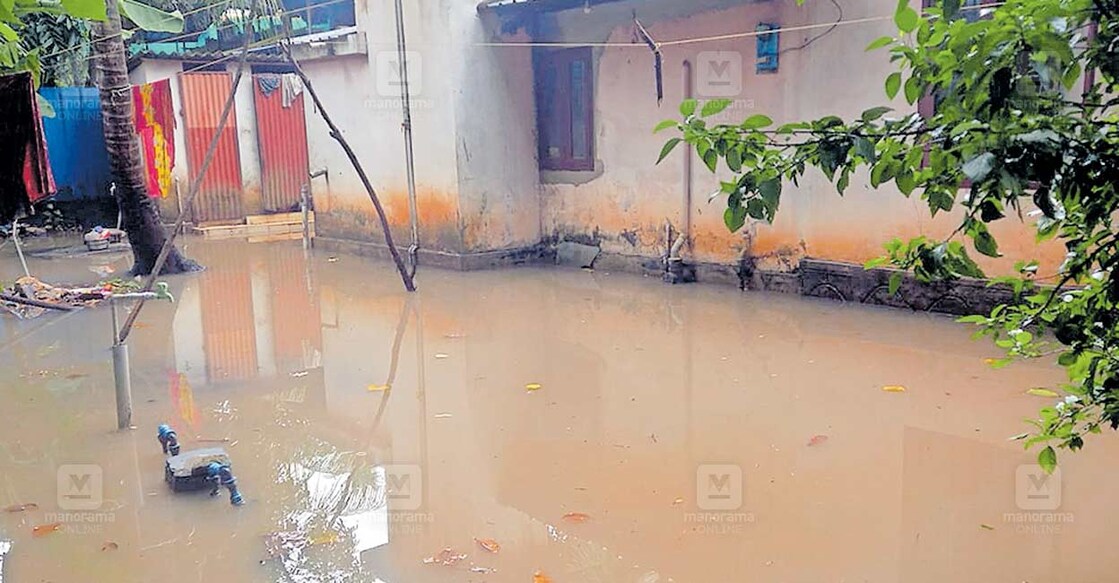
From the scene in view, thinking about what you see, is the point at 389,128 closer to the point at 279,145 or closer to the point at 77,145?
the point at 279,145

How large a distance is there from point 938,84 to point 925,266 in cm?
39

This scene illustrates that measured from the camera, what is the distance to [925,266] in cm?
180

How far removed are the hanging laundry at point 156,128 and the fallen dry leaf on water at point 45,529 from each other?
932cm

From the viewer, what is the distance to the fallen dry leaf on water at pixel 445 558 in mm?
3260

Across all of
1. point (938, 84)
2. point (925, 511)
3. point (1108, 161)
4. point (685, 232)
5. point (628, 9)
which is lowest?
point (925, 511)

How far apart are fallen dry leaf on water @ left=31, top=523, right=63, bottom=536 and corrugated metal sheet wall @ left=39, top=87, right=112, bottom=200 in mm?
12307

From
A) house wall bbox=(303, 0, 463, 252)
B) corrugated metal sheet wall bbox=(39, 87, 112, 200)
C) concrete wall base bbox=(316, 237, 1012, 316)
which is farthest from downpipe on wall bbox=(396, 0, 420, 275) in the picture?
corrugated metal sheet wall bbox=(39, 87, 112, 200)

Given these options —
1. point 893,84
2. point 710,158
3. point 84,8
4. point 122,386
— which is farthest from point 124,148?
point 893,84

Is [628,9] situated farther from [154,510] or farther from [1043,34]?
[1043,34]

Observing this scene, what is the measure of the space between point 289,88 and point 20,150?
11.1 metres

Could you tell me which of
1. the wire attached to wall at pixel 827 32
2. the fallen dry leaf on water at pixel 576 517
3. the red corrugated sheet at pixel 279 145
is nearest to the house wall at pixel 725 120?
the wire attached to wall at pixel 827 32

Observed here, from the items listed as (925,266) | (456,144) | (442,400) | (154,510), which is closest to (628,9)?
(456,144)

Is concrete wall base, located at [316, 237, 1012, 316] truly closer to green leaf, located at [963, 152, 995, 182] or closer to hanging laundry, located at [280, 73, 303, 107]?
green leaf, located at [963, 152, 995, 182]

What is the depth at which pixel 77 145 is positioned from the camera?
1474cm
